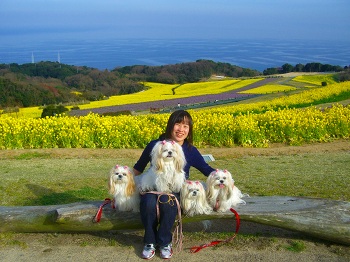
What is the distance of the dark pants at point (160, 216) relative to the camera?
4.42 metres

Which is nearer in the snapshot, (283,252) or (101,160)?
(283,252)

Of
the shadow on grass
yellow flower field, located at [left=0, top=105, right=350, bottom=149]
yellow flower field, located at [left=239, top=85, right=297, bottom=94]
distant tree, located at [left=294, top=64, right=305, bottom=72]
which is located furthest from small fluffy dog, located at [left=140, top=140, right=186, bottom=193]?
distant tree, located at [left=294, top=64, right=305, bottom=72]

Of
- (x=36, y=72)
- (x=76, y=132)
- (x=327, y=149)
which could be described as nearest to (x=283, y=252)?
(x=327, y=149)

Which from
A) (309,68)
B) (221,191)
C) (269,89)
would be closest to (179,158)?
(221,191)

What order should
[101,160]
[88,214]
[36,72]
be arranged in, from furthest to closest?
[36,72], [101,160], [88,214]

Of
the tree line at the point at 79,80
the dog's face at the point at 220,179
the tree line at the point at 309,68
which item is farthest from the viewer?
the tree line at the point at 309,68

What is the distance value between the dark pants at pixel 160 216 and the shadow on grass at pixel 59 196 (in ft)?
8.70

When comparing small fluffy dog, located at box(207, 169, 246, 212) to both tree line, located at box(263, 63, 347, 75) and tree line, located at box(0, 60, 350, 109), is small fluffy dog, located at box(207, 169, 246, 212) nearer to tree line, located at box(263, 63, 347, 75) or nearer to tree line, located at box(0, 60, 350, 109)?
tree line, located at box(0, 60, 350, 109)

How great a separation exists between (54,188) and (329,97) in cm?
2137

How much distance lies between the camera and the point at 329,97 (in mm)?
25281

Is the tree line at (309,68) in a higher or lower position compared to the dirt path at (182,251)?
lower

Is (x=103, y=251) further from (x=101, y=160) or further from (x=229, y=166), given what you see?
(x=101, y=160)

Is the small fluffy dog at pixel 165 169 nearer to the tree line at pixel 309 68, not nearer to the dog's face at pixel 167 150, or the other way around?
the dog's face at pixel 167 150

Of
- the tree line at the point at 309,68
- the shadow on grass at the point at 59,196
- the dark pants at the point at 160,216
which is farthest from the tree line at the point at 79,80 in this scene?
the dark pants at the point at 160,216
